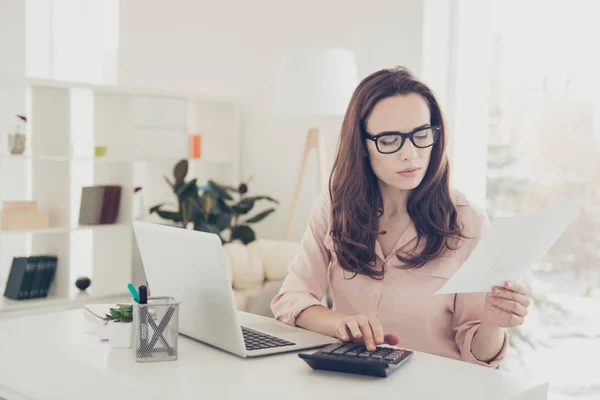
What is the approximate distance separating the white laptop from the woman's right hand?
86mm

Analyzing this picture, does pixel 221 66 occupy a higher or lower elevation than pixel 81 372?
higher

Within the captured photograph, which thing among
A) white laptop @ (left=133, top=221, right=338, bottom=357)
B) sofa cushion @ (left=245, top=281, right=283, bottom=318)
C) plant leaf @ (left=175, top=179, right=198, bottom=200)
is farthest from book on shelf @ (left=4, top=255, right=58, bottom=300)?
white laptop @ (left=133, top=221, right=338, bottom=357)

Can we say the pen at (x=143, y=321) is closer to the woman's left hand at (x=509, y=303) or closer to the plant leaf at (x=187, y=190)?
the woman's left hand at (x=509, y=303)

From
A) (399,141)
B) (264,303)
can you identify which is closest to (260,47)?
(264,303)

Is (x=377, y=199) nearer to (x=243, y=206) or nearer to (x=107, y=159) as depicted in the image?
(x=243, y=206)

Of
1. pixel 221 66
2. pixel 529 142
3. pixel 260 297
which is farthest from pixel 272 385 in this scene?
pixel 221 66

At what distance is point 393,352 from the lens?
139 centimetres

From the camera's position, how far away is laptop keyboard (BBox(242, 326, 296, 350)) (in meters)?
1.50

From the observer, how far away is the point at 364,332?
1.45 metres

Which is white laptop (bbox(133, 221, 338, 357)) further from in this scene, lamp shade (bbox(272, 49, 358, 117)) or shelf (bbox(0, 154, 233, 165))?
shelf (bbox(0, 154, 233, 165))

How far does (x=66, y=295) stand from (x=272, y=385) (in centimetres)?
308

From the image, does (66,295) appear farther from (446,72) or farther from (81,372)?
(81,372)

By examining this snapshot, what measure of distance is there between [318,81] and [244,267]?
3.20 feet

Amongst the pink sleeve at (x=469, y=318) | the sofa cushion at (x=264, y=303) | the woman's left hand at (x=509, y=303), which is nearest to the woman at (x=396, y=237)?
the pink sleeve at (x=469, y=318)
